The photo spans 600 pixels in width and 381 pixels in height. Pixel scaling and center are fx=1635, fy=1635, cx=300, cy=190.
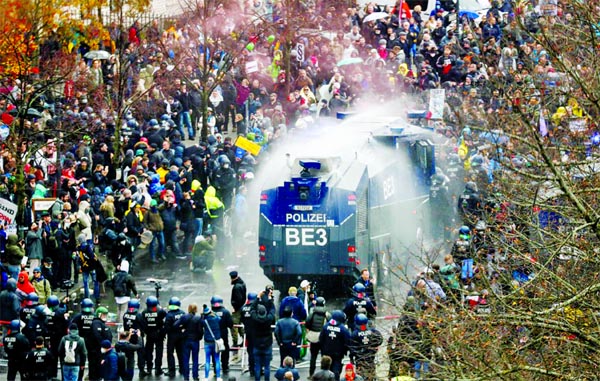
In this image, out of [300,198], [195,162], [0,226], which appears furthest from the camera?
[195,162]

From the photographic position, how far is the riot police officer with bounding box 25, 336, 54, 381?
27.8m

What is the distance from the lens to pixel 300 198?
31469 millimetres

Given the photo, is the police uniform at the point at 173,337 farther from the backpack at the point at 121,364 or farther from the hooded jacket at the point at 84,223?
the hooded jacket at the point at 84,223

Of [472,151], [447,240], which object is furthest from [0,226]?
[472,151]

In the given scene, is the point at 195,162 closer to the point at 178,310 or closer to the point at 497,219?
the point at 178,310

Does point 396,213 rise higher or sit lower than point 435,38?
lower

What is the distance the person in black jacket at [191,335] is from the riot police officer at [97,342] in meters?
1.24

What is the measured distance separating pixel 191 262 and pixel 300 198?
5.21m

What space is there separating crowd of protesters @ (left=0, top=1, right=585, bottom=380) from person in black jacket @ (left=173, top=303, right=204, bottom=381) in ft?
0.26

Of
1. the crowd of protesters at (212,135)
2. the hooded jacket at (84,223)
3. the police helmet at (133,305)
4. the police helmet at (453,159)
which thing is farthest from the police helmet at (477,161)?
the police helmet at (133,305)

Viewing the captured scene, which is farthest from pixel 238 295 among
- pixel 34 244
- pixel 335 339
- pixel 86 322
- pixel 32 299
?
pixel 34 244

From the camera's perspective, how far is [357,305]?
95.3ft

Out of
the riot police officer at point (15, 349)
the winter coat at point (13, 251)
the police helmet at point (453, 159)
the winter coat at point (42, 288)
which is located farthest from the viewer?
the police helmet at point (453, 159)

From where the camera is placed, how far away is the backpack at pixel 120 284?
3156cm
